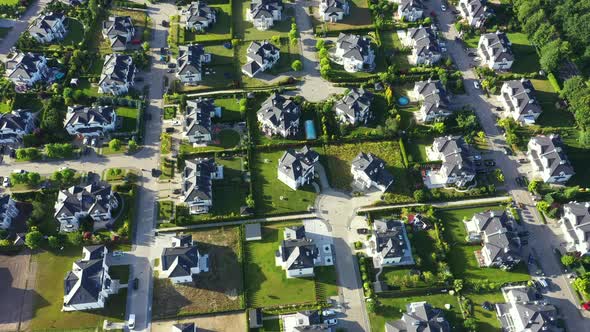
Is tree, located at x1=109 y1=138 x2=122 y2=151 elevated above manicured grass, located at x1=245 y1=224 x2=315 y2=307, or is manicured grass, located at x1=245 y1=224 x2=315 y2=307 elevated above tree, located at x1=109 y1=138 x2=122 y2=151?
tree, located at x1=109 y1=138 x2=122 y2=151

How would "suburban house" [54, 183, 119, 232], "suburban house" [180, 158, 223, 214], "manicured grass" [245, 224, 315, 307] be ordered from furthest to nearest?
"suburban house" [180, 158, 223, 214] → "suburban house" [54, 183, 119, 232] → "manicured grass" [245, 224, 315, 307]

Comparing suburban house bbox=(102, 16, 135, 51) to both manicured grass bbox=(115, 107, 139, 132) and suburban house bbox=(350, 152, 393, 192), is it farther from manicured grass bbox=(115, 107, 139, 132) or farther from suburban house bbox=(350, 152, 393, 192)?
suburban house bbox=(350, 152, 393, 192)

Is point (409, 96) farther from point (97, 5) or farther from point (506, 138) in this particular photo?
point (97, 5)

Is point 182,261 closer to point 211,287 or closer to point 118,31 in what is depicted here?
point 211,287

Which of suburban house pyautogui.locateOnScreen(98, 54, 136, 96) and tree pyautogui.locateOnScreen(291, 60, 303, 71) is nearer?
suburban house pyautogui.locateOnScreen(98, 54, 136, 96)

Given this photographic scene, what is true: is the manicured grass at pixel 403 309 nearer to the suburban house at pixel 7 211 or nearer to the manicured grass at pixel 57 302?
the manicured grass at pixel 57 302

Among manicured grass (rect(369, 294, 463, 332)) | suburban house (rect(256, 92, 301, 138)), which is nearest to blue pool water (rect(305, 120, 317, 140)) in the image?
suburban house (rect(256, 92, 301, 138))

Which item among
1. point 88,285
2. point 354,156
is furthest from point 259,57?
point 88,285
